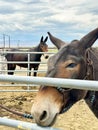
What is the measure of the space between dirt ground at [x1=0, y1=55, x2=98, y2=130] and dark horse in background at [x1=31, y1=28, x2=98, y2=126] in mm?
1386

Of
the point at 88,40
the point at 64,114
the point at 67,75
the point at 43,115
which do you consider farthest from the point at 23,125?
the point at 64,114

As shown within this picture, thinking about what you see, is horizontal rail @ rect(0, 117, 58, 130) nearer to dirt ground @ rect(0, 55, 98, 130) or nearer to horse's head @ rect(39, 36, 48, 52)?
dirt ground @ rect(0, 55, 98, 130)

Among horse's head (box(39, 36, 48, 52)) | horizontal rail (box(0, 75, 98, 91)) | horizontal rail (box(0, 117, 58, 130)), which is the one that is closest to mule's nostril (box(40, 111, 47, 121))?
horizontal rail (box(0, 117, 58, 130))

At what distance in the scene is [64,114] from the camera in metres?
6.03

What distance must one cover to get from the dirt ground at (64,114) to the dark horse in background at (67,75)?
139 centimetres

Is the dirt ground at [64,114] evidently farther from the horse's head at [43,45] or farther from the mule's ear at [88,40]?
the horse's head at [43,45]

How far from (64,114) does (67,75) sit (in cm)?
379

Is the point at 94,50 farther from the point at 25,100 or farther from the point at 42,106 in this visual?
the point at 25,100

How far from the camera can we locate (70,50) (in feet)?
8.59

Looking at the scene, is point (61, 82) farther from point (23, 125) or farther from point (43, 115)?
point (43, 115)

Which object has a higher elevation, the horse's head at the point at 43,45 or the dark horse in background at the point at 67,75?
the dark horse in background at the point at 67,75

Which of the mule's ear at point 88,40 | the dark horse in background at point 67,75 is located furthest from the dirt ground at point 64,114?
the mule's ear at point 88,40

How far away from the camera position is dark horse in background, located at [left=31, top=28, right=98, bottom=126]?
204 centimetres

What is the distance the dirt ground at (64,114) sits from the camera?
5221 millimetres
